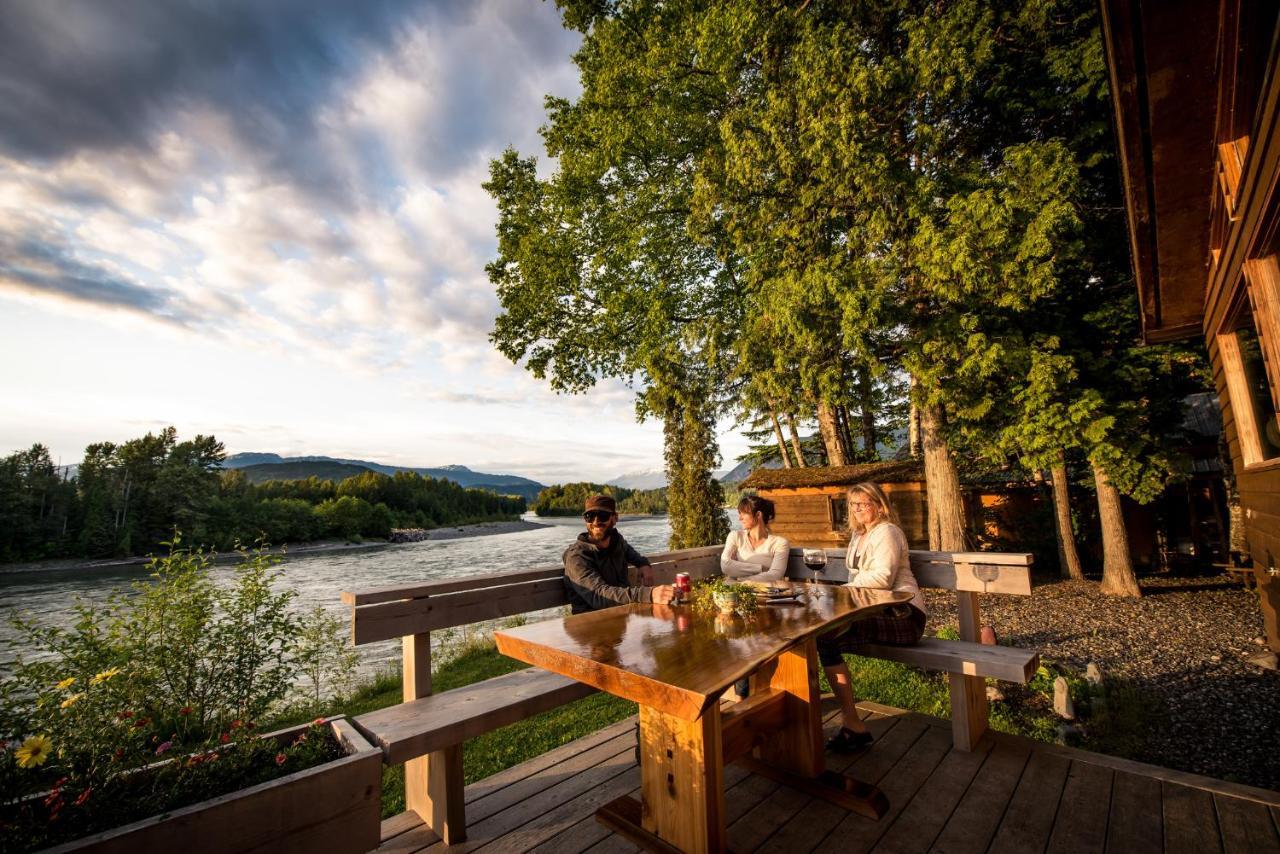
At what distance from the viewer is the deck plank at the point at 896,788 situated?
7.64ft

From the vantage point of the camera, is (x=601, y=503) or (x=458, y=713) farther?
(x=601, y=503)

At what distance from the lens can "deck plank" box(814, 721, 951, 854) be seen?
233 cm

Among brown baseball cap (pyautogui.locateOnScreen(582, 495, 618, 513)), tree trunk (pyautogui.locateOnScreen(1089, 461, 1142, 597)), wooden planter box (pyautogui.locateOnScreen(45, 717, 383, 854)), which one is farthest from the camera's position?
tree trunk (pyautogui.locateOnScreen(1089, 461, 1142, 597))

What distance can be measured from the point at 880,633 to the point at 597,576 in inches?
70.3

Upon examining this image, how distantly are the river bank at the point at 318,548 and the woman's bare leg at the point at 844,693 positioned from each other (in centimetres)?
604

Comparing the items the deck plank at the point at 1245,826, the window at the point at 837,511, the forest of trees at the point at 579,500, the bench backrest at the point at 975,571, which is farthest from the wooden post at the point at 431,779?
the forest of trees at the point at 579,500

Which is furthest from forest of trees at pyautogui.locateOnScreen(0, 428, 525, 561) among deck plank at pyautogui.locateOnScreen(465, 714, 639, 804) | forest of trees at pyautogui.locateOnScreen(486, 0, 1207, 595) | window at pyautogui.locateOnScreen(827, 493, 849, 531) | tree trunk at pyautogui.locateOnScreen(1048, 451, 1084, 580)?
tree trunk at pyautogui.locateOnScreen(1048, 451, 1084, 580)

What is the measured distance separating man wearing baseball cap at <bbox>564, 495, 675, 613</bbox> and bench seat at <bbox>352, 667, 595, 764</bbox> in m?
0.60

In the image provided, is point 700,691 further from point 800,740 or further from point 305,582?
point 305,582

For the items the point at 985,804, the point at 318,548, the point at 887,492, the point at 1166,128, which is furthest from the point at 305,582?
the point at 318,548

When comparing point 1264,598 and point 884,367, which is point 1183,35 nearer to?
point 1264,598

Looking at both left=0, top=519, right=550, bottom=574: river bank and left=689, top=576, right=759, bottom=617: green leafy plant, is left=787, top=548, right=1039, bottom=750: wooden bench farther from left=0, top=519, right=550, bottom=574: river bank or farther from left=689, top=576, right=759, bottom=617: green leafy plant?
left=0, top=519, right=550, bottom=574: river bank

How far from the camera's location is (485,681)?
8.78 feet

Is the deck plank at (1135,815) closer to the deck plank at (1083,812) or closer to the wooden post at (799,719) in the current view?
the deck plank at (1083,812)
